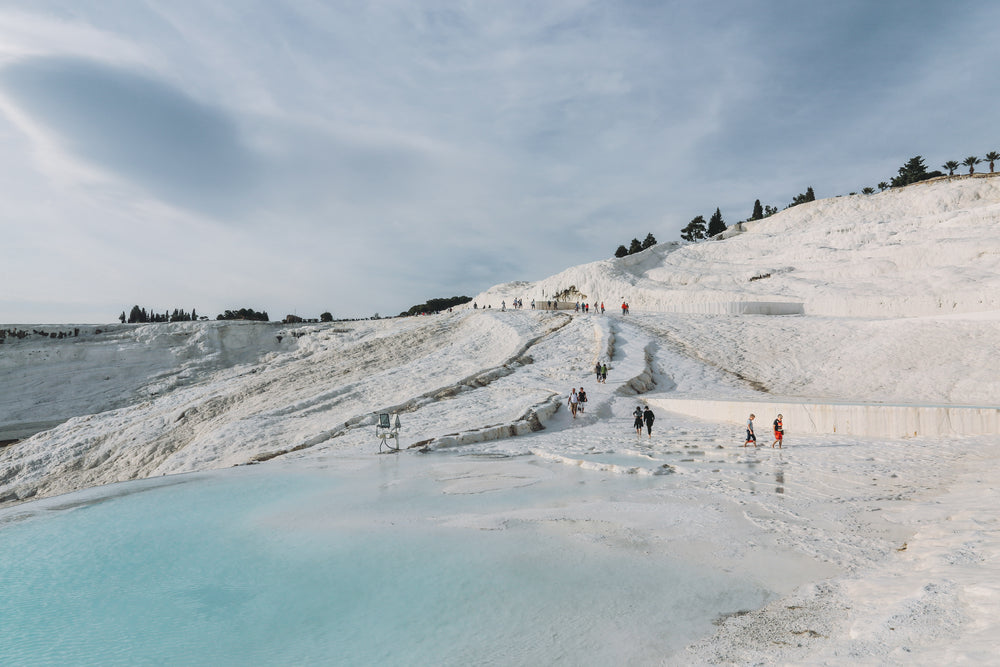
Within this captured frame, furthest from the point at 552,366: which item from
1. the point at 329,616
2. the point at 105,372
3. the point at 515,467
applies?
the point at 105,372

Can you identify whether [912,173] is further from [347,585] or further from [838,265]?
[347,585]

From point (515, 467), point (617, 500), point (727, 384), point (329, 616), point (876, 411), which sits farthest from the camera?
point (727, 384)

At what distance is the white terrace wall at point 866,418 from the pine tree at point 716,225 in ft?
223

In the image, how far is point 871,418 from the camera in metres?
15.5

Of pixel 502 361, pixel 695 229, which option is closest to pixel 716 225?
pixel 695 229

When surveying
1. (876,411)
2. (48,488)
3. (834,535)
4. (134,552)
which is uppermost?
(876,411)

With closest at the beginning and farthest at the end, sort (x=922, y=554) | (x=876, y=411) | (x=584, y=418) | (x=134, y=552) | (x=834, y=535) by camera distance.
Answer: (x=922, y=554) < (x=834, y=535) < (x=134, y=552) < (x=876, y=411) < (x=584, y=418)

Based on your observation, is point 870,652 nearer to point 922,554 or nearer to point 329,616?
point 922,554

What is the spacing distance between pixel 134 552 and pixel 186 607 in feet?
8.94

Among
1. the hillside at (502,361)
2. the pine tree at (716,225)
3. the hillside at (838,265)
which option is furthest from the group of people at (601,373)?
the pine tree at (716,225)

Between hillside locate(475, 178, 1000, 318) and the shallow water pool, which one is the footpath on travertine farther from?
hillside locate(475, 178, 1000, 318)

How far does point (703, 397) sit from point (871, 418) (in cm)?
651

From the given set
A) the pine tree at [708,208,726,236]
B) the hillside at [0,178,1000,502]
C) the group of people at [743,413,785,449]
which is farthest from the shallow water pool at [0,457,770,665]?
the pine tree at [708,208,726,236]

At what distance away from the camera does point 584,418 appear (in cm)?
1969
